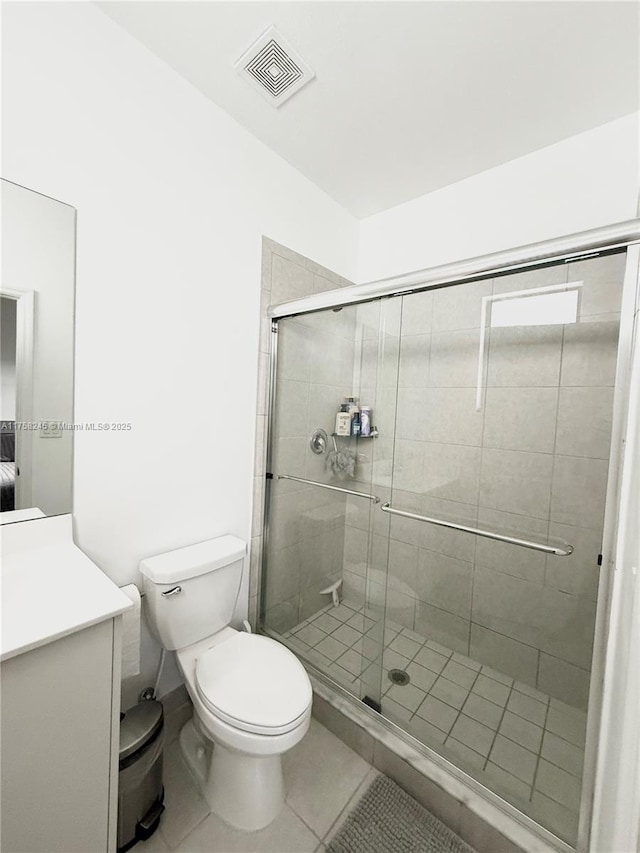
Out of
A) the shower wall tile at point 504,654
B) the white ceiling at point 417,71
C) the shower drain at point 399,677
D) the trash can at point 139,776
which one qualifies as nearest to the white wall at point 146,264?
the white ceiling at point 417,71

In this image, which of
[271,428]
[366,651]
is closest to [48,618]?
[271,428]

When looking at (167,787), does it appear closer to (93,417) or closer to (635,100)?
(93,417)

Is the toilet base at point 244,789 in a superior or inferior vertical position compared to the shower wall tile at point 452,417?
inferior

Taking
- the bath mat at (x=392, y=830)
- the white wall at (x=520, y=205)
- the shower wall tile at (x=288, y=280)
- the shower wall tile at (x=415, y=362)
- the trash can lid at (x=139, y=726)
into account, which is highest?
the white wall at (x=520, y=205)

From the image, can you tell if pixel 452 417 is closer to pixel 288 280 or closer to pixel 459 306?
pixel 459 306

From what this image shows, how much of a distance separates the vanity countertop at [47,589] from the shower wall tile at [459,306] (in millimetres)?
1506

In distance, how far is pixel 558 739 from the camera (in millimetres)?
1189

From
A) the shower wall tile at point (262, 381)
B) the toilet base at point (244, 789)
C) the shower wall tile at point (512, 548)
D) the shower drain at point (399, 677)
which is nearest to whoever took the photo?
the toilet base at point (244, 789)

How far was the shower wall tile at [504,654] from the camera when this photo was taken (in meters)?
1.47

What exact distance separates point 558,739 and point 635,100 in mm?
2263

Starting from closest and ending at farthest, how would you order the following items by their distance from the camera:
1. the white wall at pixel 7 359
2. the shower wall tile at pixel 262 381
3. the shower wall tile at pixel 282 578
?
the white wall at pixel 7 359, the shower wall tile at pixel 262 381, the shower wall tile at pixel 282 578

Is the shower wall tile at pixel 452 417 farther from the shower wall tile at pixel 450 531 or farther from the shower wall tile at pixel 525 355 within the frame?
the shower wall tile at pixel 450 531

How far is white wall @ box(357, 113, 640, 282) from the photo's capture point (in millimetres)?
1451

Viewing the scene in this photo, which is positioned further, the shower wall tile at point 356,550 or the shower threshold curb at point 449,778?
the shower wall tile at point 356,550
